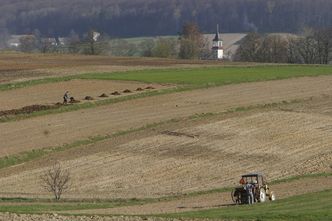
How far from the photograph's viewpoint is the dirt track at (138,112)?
53.9m

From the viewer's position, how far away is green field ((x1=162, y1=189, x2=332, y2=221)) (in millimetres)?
26844

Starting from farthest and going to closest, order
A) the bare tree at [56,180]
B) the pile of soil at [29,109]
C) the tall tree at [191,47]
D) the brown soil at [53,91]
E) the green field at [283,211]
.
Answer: the tall tree at [191,47] < the brown soil at [53,91] < the pile of soil at [29,109] < the bare tree at [56,180] < the green field at [283,211]

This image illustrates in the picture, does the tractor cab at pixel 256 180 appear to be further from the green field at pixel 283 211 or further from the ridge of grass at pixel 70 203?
the ridge of grass at pixel 70 203

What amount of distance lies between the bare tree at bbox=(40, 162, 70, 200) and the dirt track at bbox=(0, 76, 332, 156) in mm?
6207

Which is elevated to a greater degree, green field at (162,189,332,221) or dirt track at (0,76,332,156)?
green field at (162,189,332,221)

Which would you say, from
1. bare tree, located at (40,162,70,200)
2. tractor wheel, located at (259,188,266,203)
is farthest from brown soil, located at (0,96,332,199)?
tractor wheel, located at (259,188,266,203)

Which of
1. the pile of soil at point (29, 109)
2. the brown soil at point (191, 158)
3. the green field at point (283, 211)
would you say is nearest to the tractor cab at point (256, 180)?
the brown soil at point (191, 158)

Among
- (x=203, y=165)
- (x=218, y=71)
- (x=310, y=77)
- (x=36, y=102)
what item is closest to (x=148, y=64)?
(x=218, y=71)

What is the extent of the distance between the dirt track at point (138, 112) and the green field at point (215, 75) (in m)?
3.33

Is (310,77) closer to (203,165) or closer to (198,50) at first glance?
(203,165)

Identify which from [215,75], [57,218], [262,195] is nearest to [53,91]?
[215,75]

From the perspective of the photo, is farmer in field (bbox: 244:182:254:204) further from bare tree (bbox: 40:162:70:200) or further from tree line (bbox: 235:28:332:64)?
tree line (bbox: 235:28:332:64)

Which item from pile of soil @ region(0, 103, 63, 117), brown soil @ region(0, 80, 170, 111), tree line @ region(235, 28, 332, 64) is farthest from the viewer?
tree line @ region(235, 28, 332, 64)

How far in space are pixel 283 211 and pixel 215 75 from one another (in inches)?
2393
